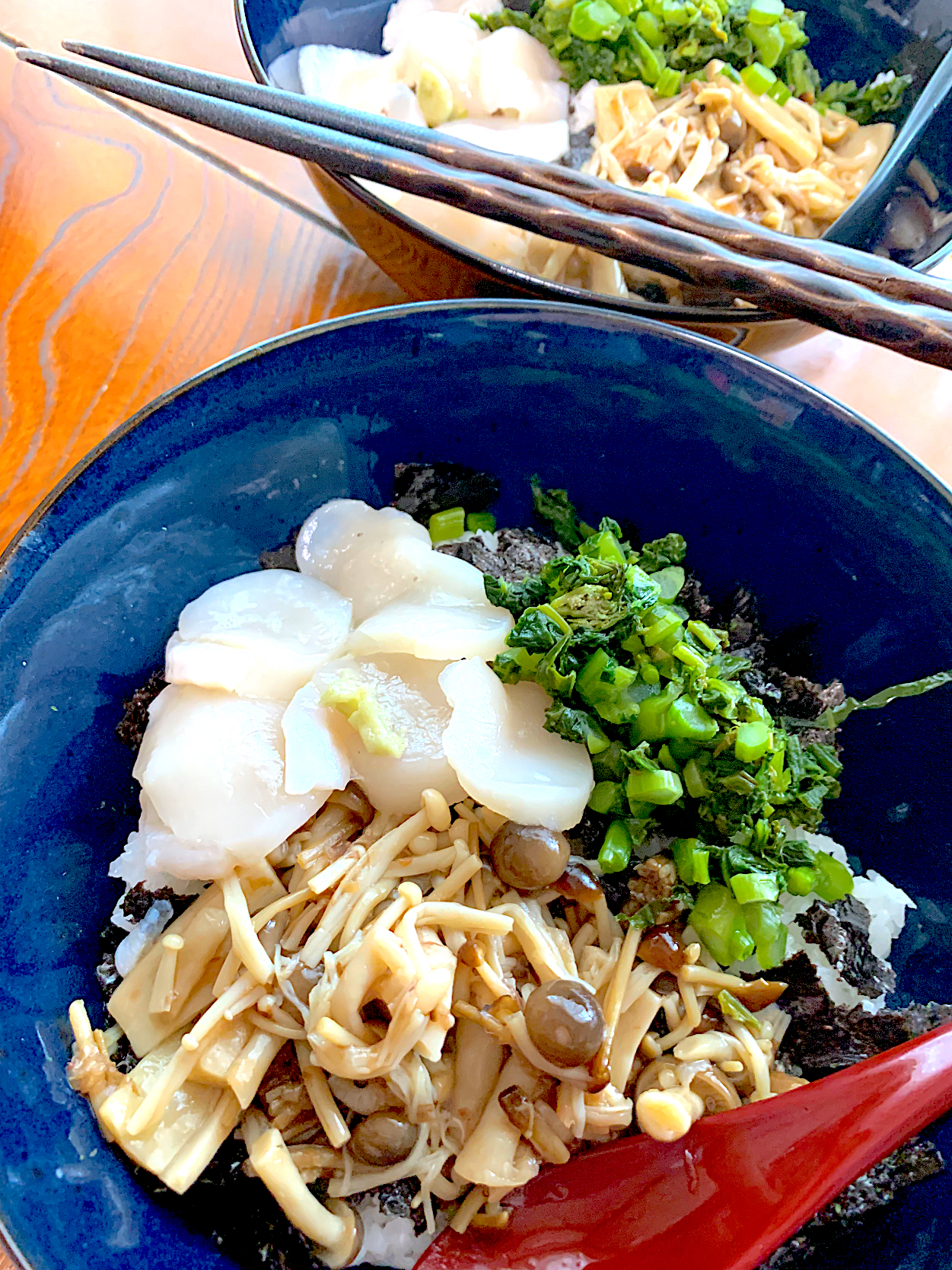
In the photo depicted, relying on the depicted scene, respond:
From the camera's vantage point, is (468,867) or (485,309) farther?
(485,309)

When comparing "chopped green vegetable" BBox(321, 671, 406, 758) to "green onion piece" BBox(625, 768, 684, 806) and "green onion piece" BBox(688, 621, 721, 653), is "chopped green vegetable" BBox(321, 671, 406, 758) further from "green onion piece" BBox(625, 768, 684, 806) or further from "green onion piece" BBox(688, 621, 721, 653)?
"green onion piece" BBox(688, 621, 721, 653)

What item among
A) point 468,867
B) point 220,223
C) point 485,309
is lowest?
point 468,867

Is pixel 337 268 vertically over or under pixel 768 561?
under

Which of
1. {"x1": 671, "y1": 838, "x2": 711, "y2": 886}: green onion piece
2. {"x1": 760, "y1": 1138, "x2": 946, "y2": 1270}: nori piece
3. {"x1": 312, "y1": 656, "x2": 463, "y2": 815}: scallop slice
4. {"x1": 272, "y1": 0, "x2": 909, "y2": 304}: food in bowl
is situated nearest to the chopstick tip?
{"x1": 272, "y1": 0, "x2": 909, "y2": 304}: food in bowl

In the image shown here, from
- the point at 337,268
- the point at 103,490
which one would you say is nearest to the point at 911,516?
the point at 103,490

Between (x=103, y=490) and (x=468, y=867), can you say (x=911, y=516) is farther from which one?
(x=103, y=490)
